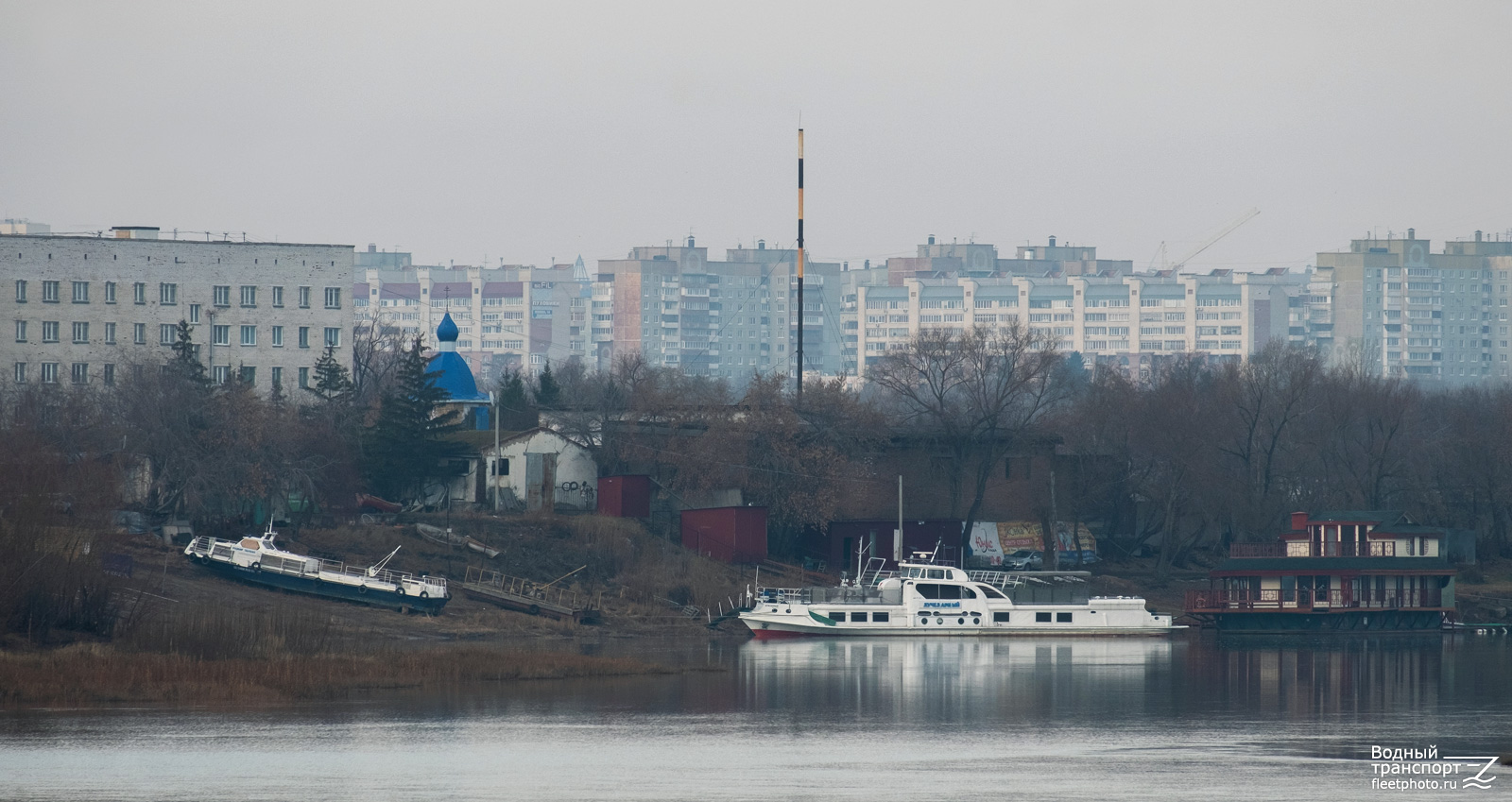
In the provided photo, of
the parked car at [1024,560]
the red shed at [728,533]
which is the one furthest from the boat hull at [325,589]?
the parked car at [1024,560]

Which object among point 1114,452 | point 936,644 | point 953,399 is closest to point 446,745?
point 936,644

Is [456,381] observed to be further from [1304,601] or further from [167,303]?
[1304,601]

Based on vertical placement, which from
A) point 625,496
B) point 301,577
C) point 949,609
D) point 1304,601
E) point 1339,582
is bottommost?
point 949,609

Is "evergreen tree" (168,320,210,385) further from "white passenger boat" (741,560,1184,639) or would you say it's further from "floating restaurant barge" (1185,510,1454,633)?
"floating restaurant barge" (1185,510,1454,633)

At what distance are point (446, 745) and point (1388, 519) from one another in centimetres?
4790

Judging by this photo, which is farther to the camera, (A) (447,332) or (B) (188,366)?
(A) (447,332)

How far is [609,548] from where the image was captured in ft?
238

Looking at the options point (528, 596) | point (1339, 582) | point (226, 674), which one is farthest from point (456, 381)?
point (226, 674)

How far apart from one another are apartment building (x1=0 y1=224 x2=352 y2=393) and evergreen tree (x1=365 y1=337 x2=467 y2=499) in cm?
2311

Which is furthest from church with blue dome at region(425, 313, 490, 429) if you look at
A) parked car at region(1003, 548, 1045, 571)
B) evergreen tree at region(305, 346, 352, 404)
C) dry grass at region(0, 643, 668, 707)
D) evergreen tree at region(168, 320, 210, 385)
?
dry grass at region(0, 643, 668, 707)

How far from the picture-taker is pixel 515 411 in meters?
94.8

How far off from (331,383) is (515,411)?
419 inches

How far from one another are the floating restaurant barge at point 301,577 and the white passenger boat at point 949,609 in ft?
38.2

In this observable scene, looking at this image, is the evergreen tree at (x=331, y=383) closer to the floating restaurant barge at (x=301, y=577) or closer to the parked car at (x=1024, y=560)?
the floating restaurant barge at (x=301, y=577)
